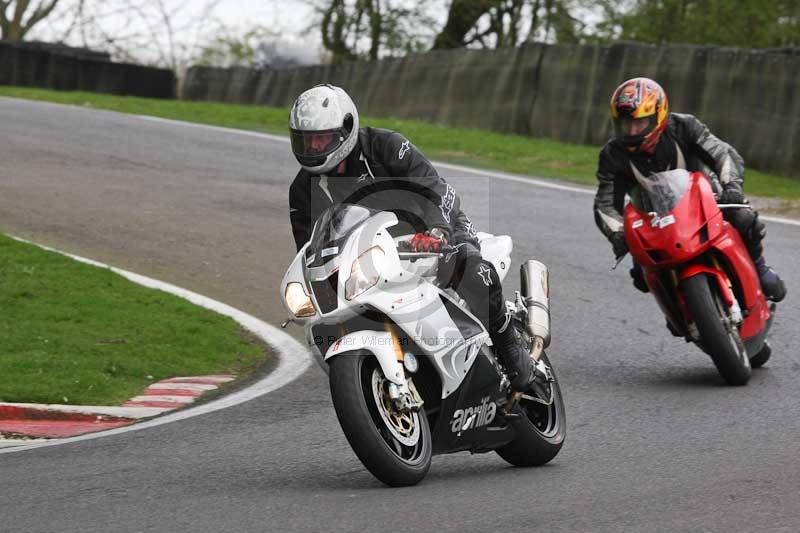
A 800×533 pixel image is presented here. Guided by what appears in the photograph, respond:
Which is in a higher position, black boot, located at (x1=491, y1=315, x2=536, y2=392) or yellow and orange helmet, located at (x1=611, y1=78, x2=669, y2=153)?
yellow and orange helmet, located at (x1=611, y1=78, x2=669, y2=153)

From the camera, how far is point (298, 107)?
5.77 m

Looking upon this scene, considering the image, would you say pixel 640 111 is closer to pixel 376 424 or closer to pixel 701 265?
pixel 701 265

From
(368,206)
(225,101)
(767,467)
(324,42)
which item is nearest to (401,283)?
(368,206)

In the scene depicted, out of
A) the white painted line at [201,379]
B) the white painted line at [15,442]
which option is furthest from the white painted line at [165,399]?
the white painted line at [15,442]

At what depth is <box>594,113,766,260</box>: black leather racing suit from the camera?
817 cm

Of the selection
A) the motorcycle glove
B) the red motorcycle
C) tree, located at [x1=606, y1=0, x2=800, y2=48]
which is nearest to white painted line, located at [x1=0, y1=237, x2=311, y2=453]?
the red motorcycle

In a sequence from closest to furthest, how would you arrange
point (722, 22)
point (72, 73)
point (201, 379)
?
point (201, 379) < point (72, 73) < point (722, 22)

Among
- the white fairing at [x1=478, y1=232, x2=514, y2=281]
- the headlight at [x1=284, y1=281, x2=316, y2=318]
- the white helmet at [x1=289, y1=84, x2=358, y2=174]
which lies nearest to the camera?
the headlight at [x1=284, y1=281, x2=316, y2=318]

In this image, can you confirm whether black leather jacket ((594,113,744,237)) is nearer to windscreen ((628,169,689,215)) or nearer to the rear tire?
windscreen ((628,169,689,215))

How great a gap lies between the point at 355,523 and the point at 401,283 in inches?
43.4

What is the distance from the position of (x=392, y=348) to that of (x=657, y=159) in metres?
3.59

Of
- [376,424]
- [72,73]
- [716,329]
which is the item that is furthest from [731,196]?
[72,73]

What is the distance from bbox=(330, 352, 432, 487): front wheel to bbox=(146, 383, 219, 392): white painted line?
2.99 metres

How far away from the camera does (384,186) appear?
235 inches
